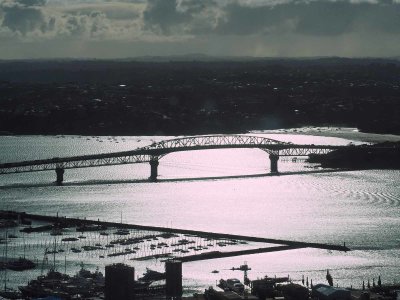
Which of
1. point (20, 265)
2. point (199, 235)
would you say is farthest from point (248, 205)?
point (20, 265)

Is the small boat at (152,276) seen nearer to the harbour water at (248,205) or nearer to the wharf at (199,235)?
the harbour water at (248,205)

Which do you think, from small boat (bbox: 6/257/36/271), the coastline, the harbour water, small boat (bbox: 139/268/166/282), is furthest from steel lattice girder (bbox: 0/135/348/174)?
small boat (bbox: 139/268/166/282)

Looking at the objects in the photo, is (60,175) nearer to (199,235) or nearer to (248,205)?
(248,205)

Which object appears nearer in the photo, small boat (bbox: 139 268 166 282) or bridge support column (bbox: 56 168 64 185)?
small boat (bbox: 139 268 166 282)

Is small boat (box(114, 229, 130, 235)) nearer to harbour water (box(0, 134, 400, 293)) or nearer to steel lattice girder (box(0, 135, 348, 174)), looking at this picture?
harbour water (box(0, 134, 400, 293))

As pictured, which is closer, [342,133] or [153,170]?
[153,170]

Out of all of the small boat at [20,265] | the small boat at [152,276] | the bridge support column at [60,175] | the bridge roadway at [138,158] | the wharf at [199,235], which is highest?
the bridge roadway at [138,158]

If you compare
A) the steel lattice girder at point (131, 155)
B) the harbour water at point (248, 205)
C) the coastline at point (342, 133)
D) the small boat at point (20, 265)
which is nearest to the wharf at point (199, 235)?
the harbour water at point (248, 205)

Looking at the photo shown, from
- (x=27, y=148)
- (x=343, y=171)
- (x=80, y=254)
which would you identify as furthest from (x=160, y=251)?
(x=27, y=148)

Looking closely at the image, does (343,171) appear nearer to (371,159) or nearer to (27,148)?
(371,159)

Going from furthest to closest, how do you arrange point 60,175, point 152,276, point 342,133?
point 342,133 → point 60,175 → point 152,276
